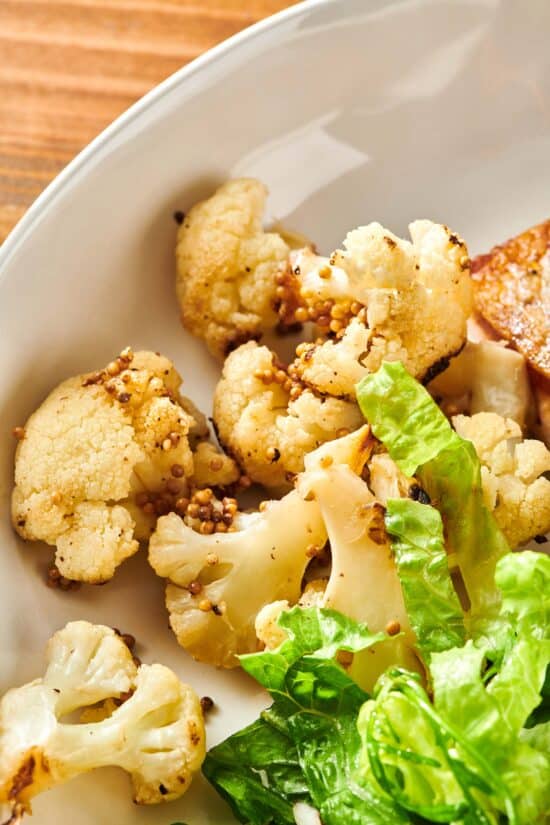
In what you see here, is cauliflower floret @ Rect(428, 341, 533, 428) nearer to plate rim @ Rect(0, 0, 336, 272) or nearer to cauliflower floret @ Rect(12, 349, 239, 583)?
cauliflower floret @ Rect(12, 349, 239, 583)

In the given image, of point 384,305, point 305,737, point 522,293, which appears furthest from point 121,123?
point 305,737

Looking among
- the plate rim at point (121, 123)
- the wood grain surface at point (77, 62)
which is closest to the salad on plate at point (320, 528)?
the plate rim at point (121, 123)

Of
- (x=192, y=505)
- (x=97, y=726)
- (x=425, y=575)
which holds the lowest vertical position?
(x=97, y=726)

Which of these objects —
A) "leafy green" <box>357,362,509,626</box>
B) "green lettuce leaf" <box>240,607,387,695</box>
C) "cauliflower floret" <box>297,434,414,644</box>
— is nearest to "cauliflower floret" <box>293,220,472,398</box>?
"leafy green" <box>357,362,509,626</box>

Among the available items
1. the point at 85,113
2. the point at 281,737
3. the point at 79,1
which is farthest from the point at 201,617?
the point at 79,1

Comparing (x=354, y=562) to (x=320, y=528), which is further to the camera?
(x=320, y=528)

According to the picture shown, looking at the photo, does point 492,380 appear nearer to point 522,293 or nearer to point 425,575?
point 522,293

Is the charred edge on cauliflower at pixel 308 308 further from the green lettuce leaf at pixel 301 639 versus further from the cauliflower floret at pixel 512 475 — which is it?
the green lettuce leaf at pixel 301 639
